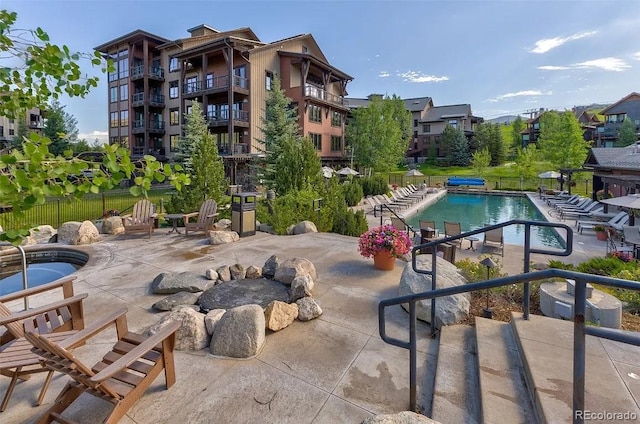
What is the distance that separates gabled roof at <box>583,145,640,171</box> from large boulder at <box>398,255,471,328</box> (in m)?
Result: 18.1

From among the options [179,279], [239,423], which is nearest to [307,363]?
[239,423]

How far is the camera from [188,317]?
4.21 meters

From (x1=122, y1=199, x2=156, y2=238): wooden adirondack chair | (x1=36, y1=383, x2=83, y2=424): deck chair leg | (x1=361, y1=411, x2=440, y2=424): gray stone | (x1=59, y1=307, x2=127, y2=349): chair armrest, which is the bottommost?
(x1=36, y1=383, x2=83, y2=424): deck chair leg

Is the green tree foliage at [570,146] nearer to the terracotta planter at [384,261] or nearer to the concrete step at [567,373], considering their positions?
the terracotta planter at [384,261]

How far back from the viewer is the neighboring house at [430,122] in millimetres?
60219

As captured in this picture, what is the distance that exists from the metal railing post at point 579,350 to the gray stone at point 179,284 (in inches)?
202

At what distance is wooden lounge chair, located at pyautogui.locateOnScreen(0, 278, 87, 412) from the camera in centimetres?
294

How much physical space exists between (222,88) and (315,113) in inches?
338

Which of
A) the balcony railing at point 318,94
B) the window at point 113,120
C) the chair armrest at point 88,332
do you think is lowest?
the chair armrest at point 88,332

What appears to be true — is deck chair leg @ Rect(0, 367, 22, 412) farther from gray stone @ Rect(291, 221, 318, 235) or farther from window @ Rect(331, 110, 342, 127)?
window @ Rect(331, 110, 342, 127)

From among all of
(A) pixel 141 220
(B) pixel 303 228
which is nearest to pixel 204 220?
(A) pixel 141 220

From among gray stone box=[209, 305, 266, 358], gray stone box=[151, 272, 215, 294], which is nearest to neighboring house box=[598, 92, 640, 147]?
gray stone box=[151, 272, 215, 294]

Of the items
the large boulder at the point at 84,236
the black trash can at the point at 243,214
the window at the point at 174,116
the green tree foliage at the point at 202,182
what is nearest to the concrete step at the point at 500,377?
the black trash can at the point at 243,214

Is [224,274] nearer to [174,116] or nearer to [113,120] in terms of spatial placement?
[174,116]
